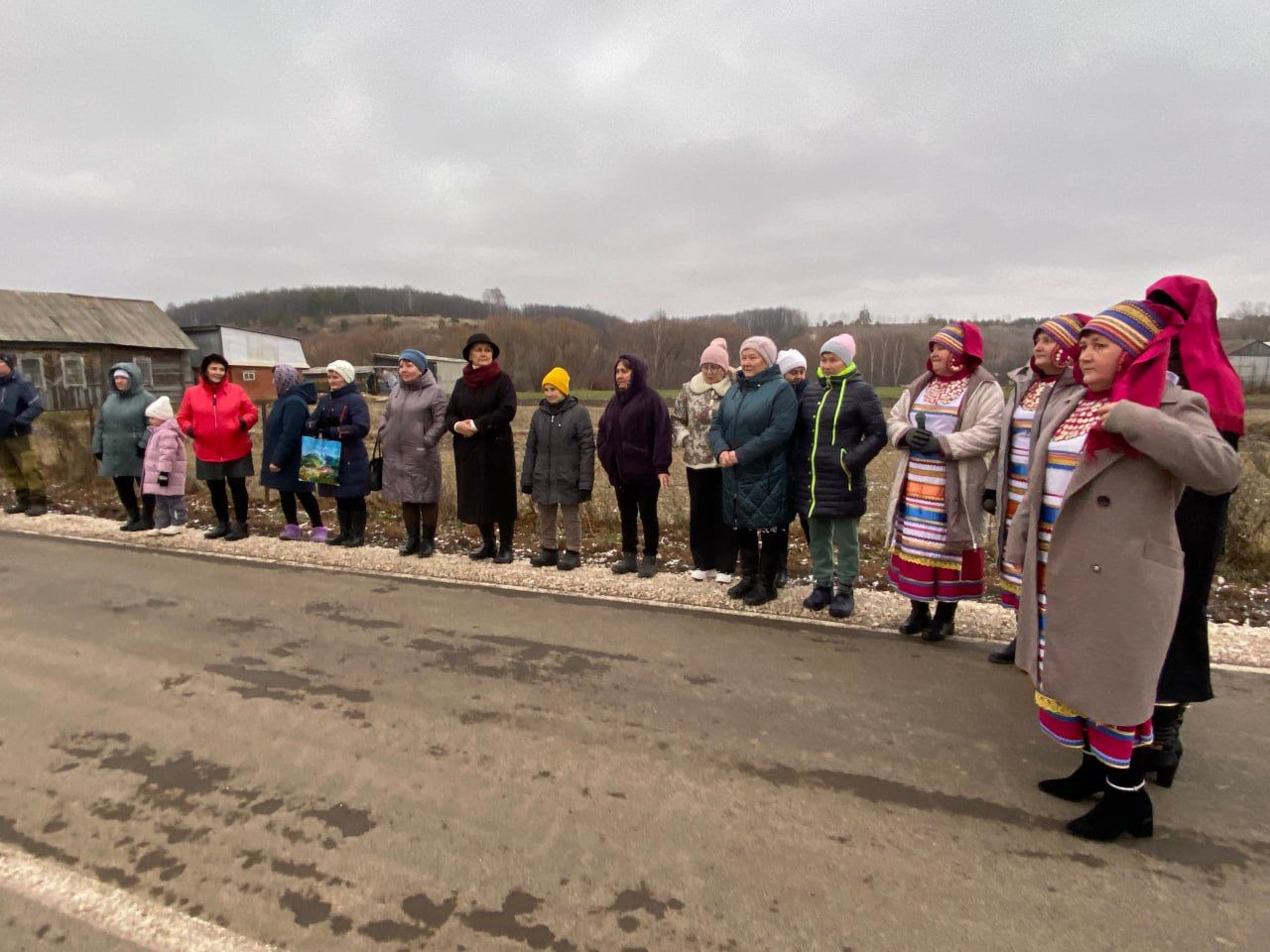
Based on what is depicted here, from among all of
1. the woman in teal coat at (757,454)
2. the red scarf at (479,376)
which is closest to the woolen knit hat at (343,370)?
the red scarf at (479,376)

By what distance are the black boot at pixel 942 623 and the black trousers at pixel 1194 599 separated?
1.80m

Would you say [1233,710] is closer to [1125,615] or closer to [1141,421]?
[1125,615]

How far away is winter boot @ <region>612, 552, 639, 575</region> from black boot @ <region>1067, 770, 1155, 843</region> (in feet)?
13.9

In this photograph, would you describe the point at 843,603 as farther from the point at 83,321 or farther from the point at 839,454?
the point at 83,321

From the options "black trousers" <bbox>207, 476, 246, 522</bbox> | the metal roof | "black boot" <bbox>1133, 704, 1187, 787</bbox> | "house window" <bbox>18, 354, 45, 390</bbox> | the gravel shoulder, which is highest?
the metal roof

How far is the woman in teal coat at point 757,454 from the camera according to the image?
5.45 metres

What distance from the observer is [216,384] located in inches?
312

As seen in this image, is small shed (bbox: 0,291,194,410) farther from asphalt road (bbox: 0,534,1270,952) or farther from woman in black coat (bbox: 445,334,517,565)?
asphalt road (bbox: 0,534,1270,952)

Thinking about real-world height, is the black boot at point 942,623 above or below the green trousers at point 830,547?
below

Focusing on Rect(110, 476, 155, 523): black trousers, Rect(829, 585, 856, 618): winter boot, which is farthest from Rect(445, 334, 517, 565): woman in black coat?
Rect(110, 476, 155, 523): black trousers

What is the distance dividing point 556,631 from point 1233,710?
12.3ft

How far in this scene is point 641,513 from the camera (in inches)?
261

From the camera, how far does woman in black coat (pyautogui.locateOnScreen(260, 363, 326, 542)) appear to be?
754 centimetres

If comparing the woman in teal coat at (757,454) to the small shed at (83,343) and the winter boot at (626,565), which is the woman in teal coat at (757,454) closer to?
the winter boot at (626,565)
